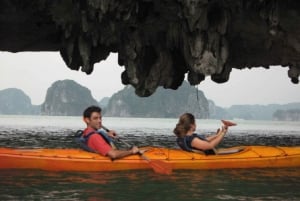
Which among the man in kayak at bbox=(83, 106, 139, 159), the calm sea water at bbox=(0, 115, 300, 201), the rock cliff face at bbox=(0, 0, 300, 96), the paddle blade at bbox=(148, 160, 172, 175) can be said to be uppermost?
the rock cliff face at bbox=(0, 0, 300, 96)

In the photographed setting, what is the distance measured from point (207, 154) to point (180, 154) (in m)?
0.82

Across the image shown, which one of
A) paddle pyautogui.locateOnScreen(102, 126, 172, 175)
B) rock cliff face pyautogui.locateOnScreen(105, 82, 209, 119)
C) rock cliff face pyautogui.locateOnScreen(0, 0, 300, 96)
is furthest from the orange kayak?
rock cliff face pyautogui.locateOnScreen(105, 82, 209, 119)

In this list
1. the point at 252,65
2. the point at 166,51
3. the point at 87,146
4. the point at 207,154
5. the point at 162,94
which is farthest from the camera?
the point at 162,94

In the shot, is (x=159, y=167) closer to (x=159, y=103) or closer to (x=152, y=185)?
(x=152, y=185)

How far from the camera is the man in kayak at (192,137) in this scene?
35.6 ft

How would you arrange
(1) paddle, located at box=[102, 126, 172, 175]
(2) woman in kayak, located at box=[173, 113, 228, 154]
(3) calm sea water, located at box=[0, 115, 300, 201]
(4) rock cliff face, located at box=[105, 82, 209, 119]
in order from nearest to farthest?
(3) calm sea water, located at box=[0, 115, 300, 201] → (1) paddle, located at box=[102, 126, 172, 175] → (2) woman in kayak, located at box=[173, 113, 228, 154] → (4) rock cliff face, located at box=[105, 82, 209, 119]

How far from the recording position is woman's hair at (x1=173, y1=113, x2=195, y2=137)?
10.7 m

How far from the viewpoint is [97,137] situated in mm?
10328

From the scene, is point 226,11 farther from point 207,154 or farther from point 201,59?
point 207,154

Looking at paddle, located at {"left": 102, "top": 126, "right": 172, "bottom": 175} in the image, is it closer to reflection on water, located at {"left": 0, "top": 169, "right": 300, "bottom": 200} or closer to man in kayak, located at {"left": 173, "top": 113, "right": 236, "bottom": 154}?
reflection on water, located at {"left": 0, "top": 169, "right": 300, "bottom": 200}

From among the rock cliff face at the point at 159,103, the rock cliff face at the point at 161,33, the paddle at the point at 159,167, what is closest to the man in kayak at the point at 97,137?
the paddle at the point at 159,167

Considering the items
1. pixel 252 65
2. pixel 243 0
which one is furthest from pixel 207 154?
pixel 252 65

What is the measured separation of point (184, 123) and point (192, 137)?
536 mm

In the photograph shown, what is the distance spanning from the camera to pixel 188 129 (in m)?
11.0
